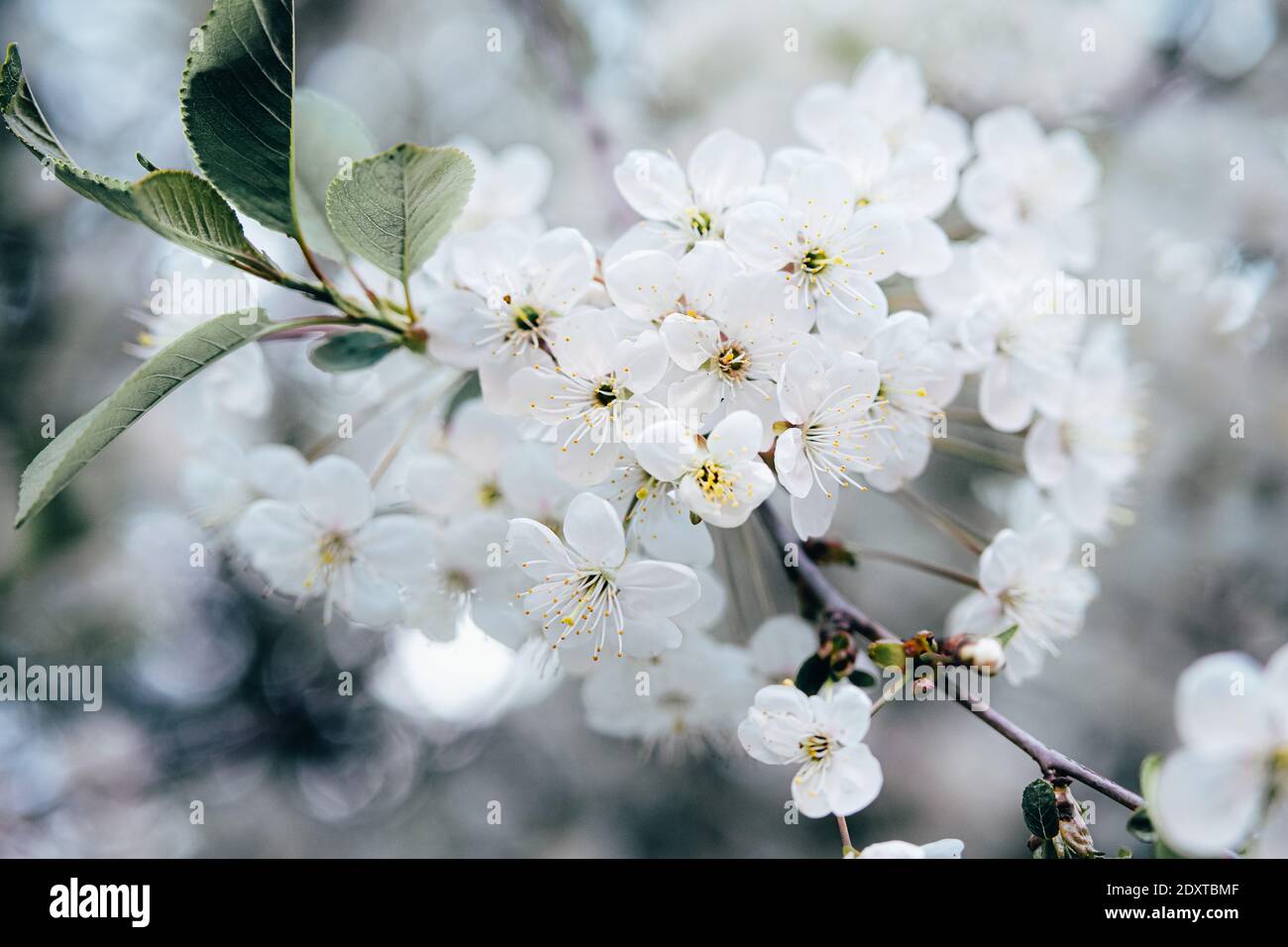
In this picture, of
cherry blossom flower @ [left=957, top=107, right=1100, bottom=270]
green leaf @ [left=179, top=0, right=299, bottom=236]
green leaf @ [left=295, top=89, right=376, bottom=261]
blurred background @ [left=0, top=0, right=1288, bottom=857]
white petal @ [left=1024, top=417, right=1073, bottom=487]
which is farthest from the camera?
blurred background @ [left=0, top=0, right=1288, bottom=857]

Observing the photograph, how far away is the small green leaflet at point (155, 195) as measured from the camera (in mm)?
610

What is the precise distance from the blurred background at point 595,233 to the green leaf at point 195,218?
35.2 inches

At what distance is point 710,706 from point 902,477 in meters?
0.36

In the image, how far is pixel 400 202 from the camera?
67 centimetres

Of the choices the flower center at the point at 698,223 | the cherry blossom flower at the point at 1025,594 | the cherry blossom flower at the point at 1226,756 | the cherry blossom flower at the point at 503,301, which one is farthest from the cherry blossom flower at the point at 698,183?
the cherry blossom flower at the point at 1226,756

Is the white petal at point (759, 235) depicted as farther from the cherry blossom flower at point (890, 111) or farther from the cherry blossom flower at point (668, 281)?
the cherry blossom flower at point (890, 111)

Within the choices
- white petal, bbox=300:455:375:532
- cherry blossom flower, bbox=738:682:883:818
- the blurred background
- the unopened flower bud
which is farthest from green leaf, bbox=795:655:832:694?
the blurred background

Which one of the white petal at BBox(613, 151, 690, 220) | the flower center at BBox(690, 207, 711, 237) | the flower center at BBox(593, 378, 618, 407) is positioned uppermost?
the white petal at BBox(613, 151, 690, 220)

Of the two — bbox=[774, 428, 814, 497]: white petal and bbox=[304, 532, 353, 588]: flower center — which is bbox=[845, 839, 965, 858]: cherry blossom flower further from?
bbox=[304, 532, 353, 588]: flower center

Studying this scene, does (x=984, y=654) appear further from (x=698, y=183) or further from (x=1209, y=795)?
(x=698, y=183)

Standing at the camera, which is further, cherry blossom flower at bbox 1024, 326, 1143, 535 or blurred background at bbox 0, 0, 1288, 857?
blurred background at bbox 0, 0, 1288, 857

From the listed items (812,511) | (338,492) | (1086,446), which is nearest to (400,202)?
(338,492)

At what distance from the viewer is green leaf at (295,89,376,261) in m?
0.83

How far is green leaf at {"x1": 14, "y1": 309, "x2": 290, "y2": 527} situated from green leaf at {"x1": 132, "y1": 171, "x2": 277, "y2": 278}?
0.06m
